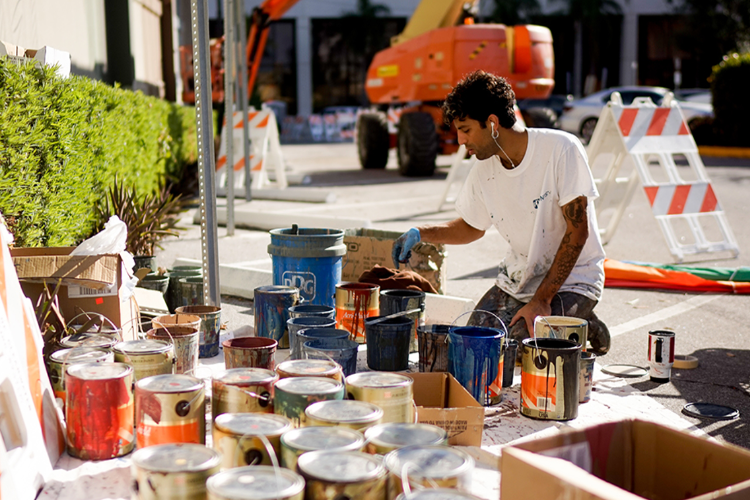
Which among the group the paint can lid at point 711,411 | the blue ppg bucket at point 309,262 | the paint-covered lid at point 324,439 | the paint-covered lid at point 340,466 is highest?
the blue ppg bucket at point 309,262

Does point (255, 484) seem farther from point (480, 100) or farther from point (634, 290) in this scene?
point (634, 290)

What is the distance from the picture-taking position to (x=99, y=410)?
2506mm

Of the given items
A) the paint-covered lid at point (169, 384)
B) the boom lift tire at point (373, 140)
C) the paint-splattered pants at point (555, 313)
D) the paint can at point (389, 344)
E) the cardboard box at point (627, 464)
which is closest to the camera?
the cardboard box at point (627, 464)

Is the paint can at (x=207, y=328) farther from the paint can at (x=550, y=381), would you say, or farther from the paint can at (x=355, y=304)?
the paint can at (x=550, y=381)

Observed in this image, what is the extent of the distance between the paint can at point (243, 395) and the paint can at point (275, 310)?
1.39 meters

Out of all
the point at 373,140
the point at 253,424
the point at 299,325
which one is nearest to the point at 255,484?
the point at 253,424

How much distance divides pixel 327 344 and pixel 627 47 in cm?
4310

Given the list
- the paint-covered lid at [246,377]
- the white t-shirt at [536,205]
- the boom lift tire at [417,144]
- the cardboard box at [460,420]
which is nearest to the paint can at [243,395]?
the paint-covered lid at [246,377]

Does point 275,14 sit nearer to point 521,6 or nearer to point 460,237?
point 460,237

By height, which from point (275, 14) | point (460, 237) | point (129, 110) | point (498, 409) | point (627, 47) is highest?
point (627, 47)

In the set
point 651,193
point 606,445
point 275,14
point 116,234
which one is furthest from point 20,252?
point 275,14

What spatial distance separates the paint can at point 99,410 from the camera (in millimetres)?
2494

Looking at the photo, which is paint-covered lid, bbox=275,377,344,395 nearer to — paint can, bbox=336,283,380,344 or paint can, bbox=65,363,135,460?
paint can, bbox=65,363,135,460

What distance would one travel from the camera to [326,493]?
180 centimetres
